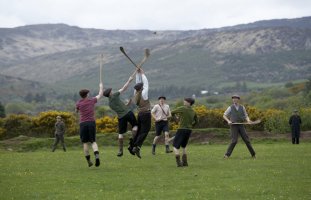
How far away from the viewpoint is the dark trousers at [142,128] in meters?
23.4

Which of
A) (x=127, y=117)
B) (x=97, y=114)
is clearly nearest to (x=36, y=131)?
(x=97, y=114)

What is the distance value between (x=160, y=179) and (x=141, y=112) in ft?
21.4

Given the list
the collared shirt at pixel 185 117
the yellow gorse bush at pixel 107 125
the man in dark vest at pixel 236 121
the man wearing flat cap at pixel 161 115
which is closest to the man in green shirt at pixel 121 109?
the collared shirt at pixel 185 117

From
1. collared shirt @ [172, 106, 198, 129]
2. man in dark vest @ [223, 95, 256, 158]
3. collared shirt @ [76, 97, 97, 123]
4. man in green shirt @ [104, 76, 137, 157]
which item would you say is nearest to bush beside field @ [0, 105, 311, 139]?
man in dark vest @ [223, 95, 256, 158]

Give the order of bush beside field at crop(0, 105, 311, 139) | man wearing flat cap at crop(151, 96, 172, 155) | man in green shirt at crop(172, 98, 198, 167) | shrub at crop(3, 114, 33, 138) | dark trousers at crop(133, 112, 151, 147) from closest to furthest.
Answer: man in green shirt at crop(172, 98, 198, 167), dark trousers at crop(133, 112, 151, 147), man wearing flat cap at crop(151, 96, 172, 155), bush beside field at crop(0, 105, 311, 139), shrub at crop(3, 114, 33, 138)

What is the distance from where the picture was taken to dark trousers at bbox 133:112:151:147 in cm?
2338

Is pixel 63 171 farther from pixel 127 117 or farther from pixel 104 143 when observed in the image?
pixel 104 143

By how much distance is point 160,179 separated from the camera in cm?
1736

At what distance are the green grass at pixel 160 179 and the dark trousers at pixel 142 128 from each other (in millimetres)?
672

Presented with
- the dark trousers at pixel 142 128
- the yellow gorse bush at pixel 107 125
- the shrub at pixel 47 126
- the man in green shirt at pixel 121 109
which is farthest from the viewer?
the yellow gorse bush at pixel 107 125

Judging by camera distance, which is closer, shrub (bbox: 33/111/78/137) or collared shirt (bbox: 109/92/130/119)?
collared shirt (bbox: 109/92/130/119)

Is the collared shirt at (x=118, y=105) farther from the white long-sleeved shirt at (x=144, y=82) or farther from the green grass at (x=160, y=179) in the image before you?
the green grass at (x=160, y=179)

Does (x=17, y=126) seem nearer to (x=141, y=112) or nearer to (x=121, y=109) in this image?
(x=141, y=112)

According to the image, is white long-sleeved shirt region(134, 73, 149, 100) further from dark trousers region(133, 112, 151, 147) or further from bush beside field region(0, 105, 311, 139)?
bush beside field region(0, 105, 311, 139)
